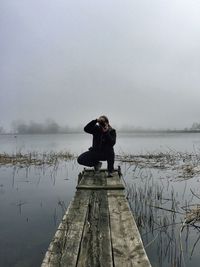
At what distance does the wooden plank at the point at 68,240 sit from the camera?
4.28 meters

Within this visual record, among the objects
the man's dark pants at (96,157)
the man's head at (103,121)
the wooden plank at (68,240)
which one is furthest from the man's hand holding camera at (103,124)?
the wooden plank at (68,240)

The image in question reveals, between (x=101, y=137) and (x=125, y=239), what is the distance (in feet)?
19.2

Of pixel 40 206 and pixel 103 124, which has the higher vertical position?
pixel 103 124

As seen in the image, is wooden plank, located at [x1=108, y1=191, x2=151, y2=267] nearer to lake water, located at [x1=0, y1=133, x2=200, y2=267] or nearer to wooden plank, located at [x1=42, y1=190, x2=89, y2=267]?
wooden plank, located at [x1=42, y1=190, x2=89, y2=267]

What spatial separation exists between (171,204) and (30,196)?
568 cm

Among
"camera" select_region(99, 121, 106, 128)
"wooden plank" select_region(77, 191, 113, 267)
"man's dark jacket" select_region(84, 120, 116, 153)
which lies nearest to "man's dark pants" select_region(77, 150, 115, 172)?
"man's dark jacket" select_region(84, 120, 116, 153)

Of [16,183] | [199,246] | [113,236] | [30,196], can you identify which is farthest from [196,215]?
[16,183]

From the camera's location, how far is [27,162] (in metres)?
24.1

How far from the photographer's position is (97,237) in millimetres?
5199

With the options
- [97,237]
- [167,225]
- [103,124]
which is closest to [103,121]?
[103,124]

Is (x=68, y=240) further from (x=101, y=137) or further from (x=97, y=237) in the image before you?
(x=101, y=137)

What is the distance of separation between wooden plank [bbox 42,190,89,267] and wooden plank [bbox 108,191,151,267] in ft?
1.94

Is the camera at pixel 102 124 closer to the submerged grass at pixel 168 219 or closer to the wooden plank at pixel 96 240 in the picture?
the submerged grass at pixel 168 219

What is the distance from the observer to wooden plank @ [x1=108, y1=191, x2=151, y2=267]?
426 centimetres
